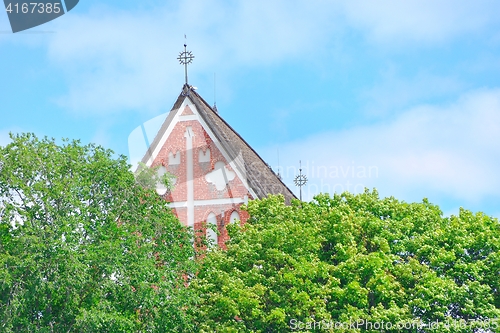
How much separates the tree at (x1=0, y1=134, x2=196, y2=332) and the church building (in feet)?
20.2

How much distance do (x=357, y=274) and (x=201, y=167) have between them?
12196 millimetres

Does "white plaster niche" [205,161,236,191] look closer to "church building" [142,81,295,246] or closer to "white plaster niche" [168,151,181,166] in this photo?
"church building" [142,81,295,246]

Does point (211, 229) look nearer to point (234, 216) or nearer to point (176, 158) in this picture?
point (234, 216)

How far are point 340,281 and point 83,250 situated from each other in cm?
970

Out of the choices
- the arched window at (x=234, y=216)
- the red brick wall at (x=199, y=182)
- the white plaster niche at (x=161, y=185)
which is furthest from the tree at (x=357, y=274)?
the white plaster niche at (x=161, y=185)

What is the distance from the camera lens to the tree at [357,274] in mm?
33781

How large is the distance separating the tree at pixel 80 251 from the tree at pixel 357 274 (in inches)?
77.5

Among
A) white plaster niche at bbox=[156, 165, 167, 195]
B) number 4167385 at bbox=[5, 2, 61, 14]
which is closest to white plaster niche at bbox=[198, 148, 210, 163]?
white plaster niche at bbox=[156, 165, 167, 195]

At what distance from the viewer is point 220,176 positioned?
4369 centimetres

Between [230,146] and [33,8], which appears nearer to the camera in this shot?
[33,8]

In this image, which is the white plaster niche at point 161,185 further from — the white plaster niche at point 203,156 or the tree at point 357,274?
the tree at point 357,274

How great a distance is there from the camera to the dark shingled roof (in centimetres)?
4372

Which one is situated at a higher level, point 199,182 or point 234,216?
point 199,182

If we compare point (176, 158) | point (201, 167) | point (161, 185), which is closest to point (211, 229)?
point (201, 167)
